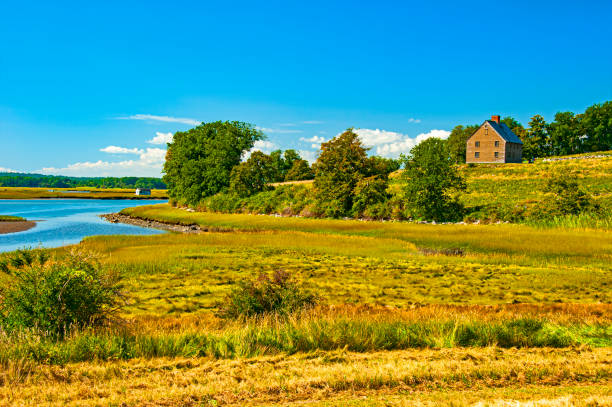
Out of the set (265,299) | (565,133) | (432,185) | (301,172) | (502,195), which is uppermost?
(565,133)

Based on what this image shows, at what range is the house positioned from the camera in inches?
3118

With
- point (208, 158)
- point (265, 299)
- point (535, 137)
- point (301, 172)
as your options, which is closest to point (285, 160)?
point (301, 172)

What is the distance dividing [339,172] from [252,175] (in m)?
25.5

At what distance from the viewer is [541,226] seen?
34469 mm

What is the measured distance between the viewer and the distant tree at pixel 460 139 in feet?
336

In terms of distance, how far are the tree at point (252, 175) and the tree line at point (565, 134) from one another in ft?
160

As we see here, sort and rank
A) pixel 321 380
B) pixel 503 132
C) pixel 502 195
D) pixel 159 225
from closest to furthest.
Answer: pixel 321 380
pixel 502 195
pixel 159 225
pixel 503 132

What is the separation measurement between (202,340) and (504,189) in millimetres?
52087

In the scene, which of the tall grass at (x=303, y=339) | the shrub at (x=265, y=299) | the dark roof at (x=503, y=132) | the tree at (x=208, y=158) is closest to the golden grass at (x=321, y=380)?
the tall grass at (x=303, y=339)

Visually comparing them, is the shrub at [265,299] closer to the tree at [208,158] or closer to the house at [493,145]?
the tree at [208,158]

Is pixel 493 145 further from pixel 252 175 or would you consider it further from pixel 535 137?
pixel 252 175

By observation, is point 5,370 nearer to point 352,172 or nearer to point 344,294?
point 344,294

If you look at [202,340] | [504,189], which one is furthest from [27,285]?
[504,189]

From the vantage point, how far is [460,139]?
109 meters
